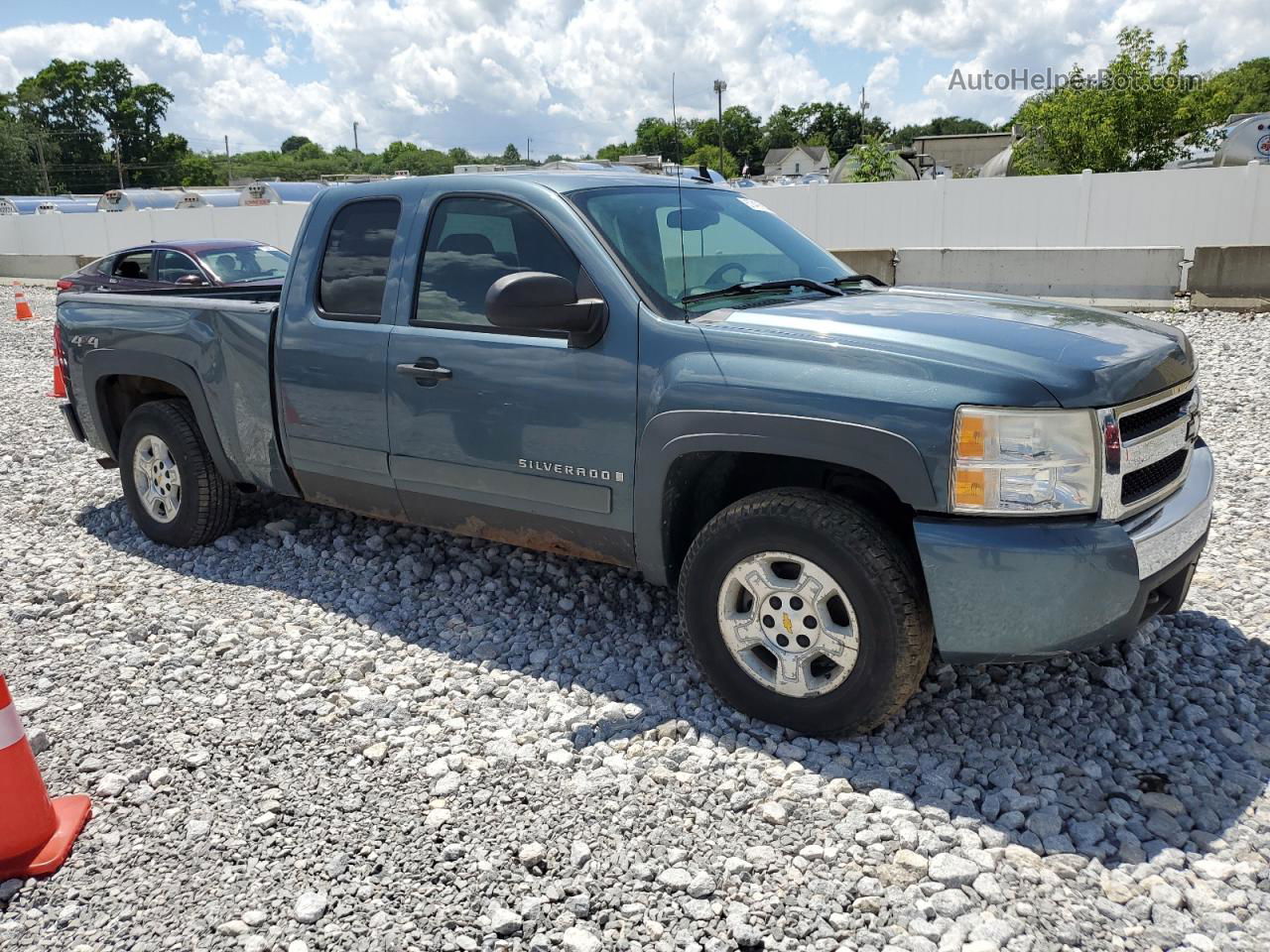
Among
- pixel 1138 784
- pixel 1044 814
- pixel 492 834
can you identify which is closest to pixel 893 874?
pixel 1044 814

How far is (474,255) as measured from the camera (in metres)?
4.20

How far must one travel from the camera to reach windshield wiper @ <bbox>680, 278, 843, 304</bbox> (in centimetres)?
382

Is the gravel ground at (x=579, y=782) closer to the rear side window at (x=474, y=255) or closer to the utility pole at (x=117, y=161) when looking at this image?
→ the rear side window at (x=474, y=255)

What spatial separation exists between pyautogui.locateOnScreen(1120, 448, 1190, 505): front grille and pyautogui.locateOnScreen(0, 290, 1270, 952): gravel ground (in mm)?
844

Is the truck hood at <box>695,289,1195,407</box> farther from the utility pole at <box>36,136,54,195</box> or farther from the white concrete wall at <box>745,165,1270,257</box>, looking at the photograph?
the utility pole at <box>36,136,54,195</box>

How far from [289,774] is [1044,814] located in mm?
2379

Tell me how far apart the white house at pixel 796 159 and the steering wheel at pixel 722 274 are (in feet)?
296

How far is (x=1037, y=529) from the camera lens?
118 inches

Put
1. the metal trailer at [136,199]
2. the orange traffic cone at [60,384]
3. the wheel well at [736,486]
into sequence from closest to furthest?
the wheel well at [736,486]
the orange traffic cone at [60,384]
the metal trailer at [136,199]

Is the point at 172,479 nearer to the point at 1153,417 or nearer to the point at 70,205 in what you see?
the point at 1153,417

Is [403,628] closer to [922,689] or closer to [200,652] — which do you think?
[200,652]

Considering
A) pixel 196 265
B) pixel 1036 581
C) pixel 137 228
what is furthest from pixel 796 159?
pixel 1036 581

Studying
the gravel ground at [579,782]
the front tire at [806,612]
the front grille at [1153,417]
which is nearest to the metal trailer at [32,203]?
the gravel ground at [579,782]

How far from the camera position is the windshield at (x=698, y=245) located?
384 centimetres
